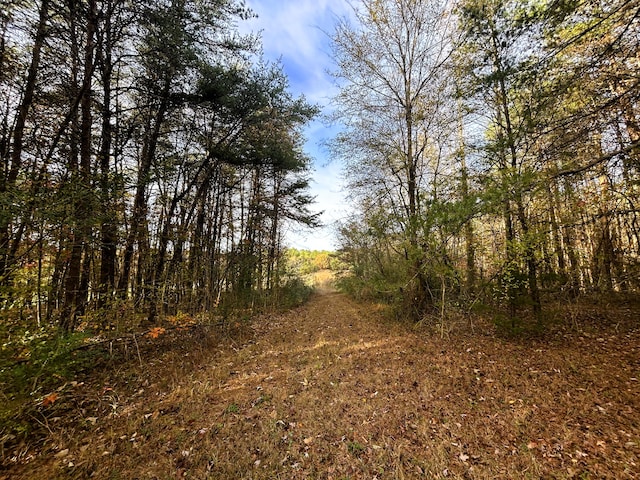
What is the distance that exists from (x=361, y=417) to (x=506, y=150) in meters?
5.84

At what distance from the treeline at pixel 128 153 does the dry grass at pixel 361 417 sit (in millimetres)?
1682

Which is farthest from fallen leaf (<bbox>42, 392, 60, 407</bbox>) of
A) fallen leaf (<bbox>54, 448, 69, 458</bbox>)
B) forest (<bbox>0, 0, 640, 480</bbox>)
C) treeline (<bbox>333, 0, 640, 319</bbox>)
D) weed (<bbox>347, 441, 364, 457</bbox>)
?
treeline (<bbox>333, 0, 640, 319</bbox>)

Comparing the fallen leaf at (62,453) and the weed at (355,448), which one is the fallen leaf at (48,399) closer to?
the fallen leaf at (62,453)

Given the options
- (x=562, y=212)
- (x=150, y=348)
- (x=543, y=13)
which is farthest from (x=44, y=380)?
(x=562, y=212)

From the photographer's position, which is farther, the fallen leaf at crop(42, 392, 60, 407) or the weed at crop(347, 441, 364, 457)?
the fallen leaf at crop(42, 392, 60, 407)

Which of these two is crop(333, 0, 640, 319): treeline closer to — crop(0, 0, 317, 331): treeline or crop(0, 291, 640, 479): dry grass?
crop(0, 291, 640, 479): dry grass

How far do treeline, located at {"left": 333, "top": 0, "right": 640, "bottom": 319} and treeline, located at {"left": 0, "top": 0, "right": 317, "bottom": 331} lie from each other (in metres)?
3.31

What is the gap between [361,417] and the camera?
3.18 metres

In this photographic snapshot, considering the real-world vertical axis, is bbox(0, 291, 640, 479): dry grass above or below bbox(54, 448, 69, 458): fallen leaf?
below

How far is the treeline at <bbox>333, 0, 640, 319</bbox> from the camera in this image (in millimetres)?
3736

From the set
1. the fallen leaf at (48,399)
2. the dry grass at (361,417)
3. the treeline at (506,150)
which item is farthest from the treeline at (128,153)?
the treeline at (506,150)

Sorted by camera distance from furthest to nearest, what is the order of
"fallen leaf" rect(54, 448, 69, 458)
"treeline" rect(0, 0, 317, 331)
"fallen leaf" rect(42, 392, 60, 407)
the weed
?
"treeline" rect(0, 0, 317, 331)
"fallen leaf" rect(42, 392, 60, 407)
the weed
"fallen leaf" rect(54, 448, 69, 458)

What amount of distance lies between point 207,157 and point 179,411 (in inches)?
281

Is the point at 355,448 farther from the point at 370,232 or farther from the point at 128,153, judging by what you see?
the point at 128,153
